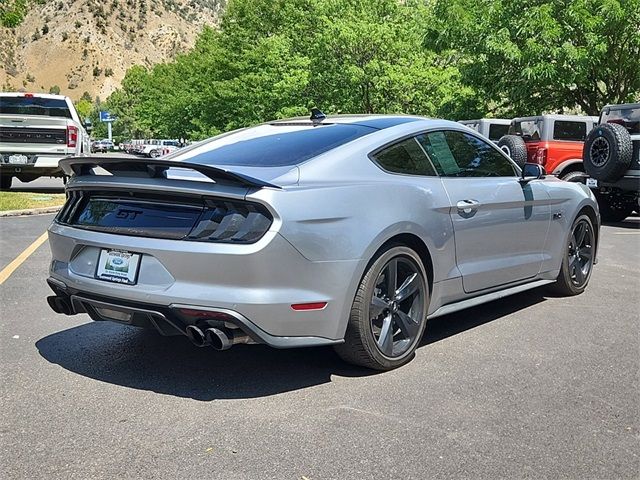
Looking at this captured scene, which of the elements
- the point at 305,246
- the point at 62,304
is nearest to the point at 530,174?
the point at 305,246

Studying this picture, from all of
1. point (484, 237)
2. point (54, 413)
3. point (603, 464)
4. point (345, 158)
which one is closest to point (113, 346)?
point (54, 413)

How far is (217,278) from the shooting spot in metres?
3.46

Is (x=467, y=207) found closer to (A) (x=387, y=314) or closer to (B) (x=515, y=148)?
(A) (x=387, y=314)

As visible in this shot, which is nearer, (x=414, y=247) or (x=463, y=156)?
(x=414, y=247)

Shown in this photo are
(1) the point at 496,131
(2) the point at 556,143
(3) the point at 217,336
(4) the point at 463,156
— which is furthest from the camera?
(1) the point at 496,131

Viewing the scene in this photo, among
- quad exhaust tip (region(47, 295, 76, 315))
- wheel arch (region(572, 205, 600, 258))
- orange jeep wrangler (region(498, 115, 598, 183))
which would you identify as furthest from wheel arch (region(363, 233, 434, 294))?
orange jeep wrangler (region(498, 115, 598, 183))

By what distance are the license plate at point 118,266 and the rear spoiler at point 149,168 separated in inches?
18.2

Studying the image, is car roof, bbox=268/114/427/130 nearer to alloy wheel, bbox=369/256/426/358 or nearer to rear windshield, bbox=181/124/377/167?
rear windshield, bbox=181/124/377/167

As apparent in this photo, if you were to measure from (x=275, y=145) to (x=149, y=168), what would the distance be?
0.97 m

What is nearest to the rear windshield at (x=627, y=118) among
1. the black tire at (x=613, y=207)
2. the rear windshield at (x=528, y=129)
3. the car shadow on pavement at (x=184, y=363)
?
the black tire at (x=613, y=207)

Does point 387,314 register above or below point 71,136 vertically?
below

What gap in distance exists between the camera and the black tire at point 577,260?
19.7 ft

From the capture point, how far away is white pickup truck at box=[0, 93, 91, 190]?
48.0ft

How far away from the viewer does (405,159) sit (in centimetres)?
442
